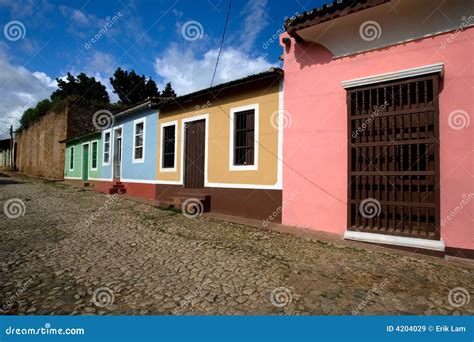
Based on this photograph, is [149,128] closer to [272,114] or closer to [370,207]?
[272,114]

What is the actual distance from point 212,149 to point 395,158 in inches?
198

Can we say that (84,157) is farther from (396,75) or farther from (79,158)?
(396,75)

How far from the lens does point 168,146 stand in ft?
34.5

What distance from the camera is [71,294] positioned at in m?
2.95

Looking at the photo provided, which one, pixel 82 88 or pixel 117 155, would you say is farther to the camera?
pixel 82 88

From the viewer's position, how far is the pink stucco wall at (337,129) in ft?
15.5

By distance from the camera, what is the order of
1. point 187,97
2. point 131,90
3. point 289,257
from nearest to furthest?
point 289,257 < point 187,97 < point 131,90

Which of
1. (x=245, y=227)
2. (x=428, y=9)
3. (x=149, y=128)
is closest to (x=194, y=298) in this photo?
(x=245, y=227)

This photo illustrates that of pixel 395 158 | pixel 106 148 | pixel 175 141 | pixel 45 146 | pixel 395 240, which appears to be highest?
pixel 45 146

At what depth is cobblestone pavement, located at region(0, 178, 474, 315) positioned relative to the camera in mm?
2826

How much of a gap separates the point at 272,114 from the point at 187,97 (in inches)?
132

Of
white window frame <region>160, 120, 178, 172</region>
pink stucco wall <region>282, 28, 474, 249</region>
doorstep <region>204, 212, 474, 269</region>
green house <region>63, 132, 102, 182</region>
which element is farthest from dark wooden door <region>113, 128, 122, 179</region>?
pink stucco wall <region>282, 28, 474, 249</region>

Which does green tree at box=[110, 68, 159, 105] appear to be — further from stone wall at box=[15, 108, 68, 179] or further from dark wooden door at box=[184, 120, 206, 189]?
dark wooden door at box=[184, 120, 206, 189]

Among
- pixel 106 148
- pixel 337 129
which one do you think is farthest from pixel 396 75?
pixel 106 148
